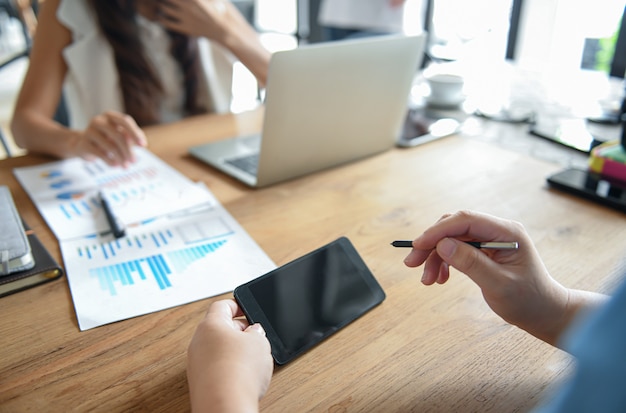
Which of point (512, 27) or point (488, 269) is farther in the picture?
point (512, 27)

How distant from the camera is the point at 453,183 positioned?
35.3 inches

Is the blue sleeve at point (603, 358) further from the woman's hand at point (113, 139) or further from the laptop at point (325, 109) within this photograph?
the woman's hand at point (113, 139)

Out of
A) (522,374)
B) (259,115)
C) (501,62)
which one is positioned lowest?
(522,374)

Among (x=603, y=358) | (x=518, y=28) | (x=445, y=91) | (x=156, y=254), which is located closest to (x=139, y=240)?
(x=156, y=254)

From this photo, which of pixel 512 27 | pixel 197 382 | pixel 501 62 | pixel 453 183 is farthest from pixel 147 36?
Result: pixel 512 27

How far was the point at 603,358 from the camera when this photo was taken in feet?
0.63

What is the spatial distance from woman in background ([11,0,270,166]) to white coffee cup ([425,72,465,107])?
0.45 m

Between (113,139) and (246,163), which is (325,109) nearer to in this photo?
(246,163)

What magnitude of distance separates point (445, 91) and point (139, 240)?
0.90m

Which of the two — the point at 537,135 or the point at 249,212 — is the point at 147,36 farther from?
the point at 537,135

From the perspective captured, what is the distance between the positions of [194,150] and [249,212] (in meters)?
0.29

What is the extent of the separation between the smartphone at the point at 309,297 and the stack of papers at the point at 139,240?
0.30 ft

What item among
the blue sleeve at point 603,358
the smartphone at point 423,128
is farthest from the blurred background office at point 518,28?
the blue sleeve at point 603,358

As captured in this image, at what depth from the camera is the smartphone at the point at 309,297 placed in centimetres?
50
